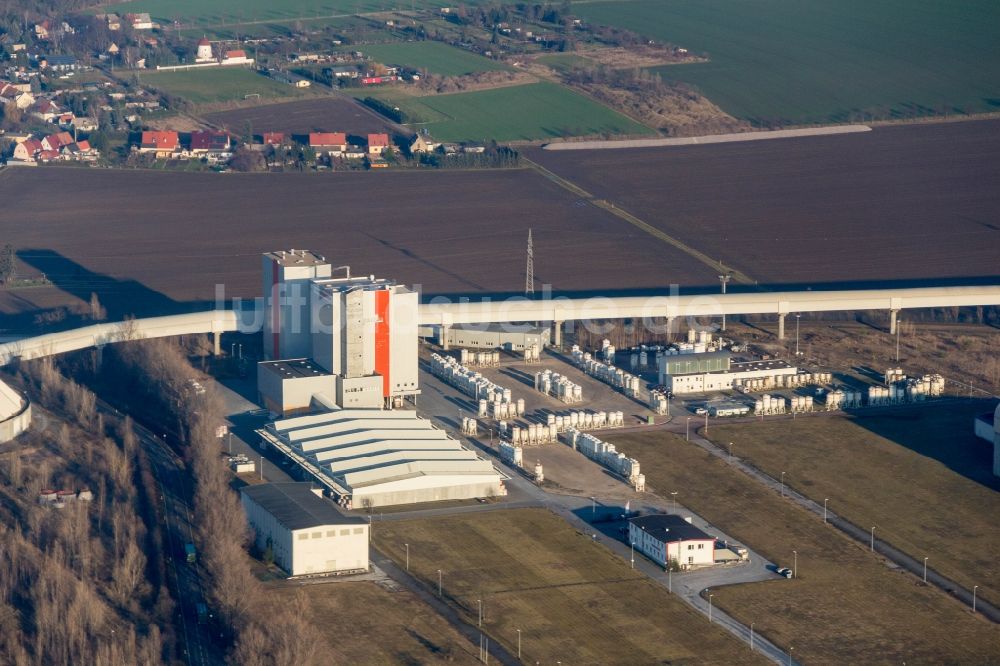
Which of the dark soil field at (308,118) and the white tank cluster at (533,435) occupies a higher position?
the dark soil field at (308,118)

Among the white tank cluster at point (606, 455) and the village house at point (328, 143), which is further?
the village house at point (328, 143)

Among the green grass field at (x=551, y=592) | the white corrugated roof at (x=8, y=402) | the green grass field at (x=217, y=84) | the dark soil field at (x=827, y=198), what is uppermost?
the green grass field at (x=217, y=84)

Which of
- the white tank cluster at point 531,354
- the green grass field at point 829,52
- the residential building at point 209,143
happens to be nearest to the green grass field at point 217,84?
the residential building at point 209,143

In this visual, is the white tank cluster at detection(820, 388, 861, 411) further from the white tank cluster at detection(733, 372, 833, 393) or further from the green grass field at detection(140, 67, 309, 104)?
the green grass field at detection(140, 67, 309, 104)

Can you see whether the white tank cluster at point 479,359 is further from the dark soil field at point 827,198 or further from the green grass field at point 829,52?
the green grass field at point 829,52

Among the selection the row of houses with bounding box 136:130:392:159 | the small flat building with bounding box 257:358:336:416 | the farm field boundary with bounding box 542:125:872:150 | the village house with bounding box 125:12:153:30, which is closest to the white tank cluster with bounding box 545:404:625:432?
the small flat building with bounding box 257:358:336:416

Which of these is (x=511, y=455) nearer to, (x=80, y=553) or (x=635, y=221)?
(x=80, y=553)
